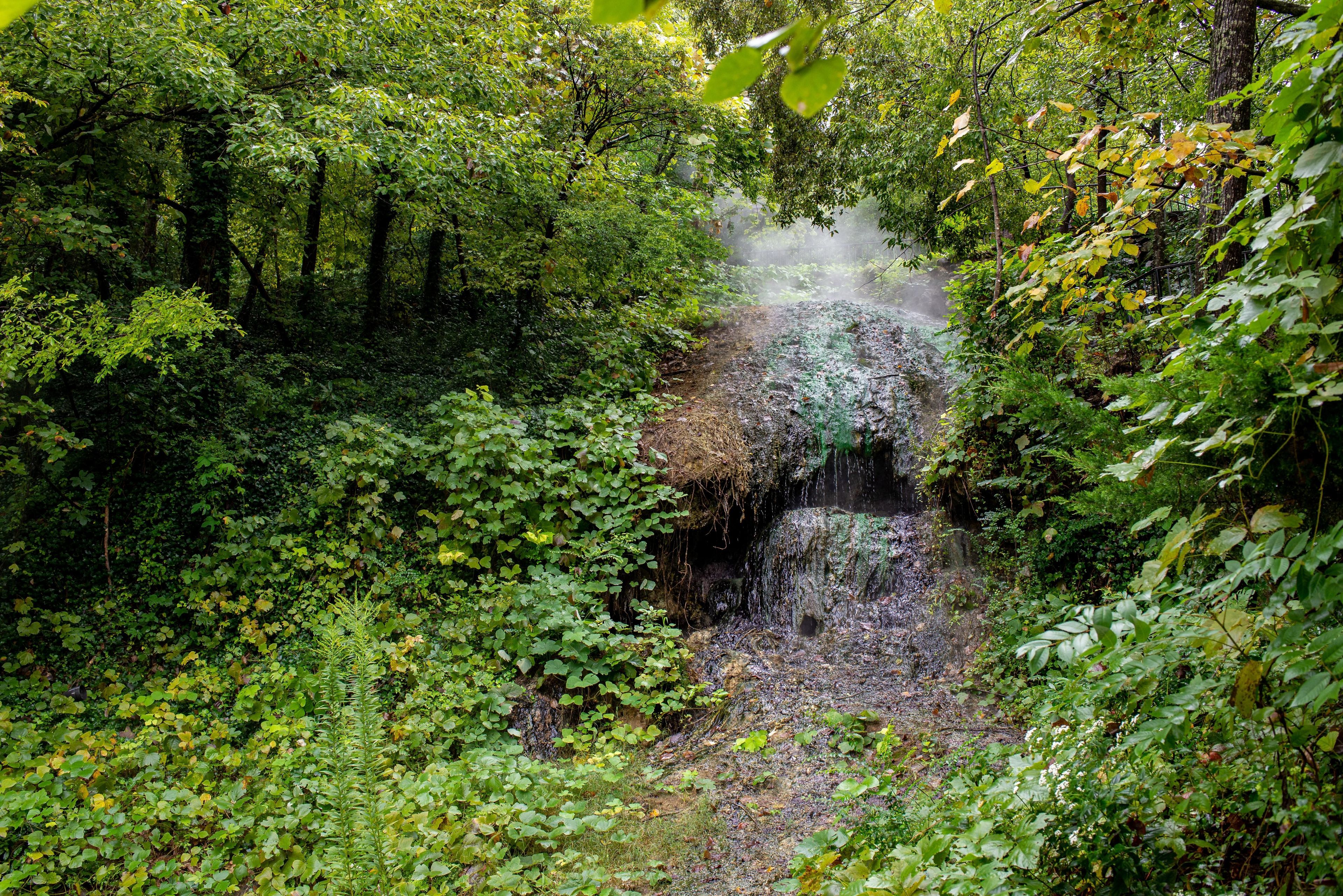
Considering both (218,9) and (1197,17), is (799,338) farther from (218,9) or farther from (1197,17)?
(218,9)

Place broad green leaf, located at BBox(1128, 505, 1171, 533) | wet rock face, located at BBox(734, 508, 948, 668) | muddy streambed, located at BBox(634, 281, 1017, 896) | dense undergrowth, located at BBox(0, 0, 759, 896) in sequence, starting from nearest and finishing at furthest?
broad green leaf, located at BBox(1128, 505, 1171, 533)
dense undergrowth, located at BBox(0, 0, 759, 896)
muddy streambed, located at BBox(634, 281, 1017, 896)
wet rock face, located at BBox(734, 508, 948, 668)

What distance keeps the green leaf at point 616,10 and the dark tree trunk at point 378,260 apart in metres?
8.62

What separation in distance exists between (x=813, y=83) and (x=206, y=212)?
7.48m

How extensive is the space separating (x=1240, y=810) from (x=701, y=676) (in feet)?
13.3

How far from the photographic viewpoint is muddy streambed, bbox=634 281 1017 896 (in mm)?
3938

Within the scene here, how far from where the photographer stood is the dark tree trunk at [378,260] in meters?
8.48

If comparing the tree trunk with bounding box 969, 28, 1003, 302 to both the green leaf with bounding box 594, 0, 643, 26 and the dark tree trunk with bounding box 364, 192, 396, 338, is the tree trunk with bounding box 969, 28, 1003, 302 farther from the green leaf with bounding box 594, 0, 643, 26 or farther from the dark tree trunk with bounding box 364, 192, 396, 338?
the dark tree trunk with bounding box 364, 192, 396, 338

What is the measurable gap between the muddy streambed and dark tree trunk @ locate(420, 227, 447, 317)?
343 centimetres

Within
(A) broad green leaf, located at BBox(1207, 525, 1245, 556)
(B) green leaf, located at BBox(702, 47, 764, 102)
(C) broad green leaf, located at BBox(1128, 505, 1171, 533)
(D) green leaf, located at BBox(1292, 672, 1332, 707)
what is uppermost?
(B) green leaf, located at BBox(702, 47, 764, 102)

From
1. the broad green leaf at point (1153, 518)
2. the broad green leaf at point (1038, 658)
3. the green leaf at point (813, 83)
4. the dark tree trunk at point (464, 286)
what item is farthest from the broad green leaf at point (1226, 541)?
the dark tree trunk at point (464, 286)

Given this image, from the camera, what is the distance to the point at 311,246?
9.16 metres

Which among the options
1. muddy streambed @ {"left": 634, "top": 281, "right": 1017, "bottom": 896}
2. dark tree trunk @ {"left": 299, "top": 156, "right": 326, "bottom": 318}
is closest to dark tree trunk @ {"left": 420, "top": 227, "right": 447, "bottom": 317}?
dark tree trunk @ {"left": 299, "top": 156, "right": 326, "bottom": 318}

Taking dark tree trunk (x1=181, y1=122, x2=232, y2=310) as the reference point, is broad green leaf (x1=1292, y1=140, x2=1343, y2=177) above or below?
below

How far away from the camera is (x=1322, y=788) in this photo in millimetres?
1610
